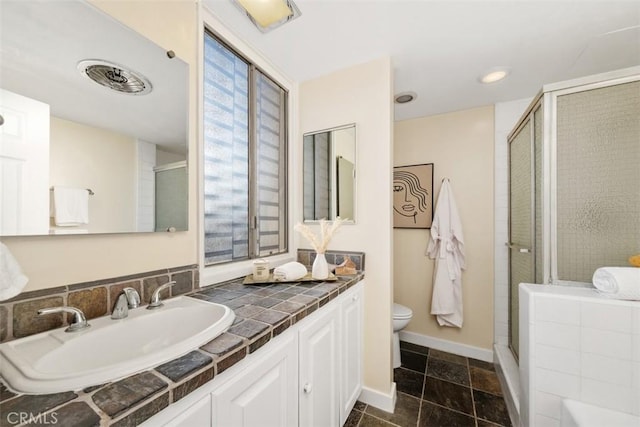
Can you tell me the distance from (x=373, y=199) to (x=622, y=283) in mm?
1164

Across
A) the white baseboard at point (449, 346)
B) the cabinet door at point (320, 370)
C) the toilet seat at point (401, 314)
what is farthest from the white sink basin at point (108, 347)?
the white baseboard at point (449, 346)

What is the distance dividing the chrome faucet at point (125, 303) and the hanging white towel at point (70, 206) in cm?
28

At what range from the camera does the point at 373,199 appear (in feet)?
5.25

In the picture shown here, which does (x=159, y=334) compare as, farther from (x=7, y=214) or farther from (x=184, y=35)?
(x=184, y=35)

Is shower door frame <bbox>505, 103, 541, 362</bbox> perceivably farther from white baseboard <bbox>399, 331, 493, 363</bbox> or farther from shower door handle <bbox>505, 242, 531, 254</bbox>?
white baseboard <bbox>399, 331, 493, 363</bbox>

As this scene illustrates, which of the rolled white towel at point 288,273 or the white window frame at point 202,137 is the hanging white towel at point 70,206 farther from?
the rolled white towel at point 288,273

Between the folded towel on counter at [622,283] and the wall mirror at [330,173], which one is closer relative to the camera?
the folded towel on counter at [622,283]

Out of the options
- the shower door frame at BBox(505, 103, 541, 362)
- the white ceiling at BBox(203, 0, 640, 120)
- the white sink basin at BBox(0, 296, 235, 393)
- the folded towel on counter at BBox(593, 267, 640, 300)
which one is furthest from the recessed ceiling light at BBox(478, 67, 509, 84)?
the white sink basin at BBox(0, 296, 235, 393)

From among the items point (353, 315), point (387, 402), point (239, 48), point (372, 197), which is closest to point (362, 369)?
point (387, 402)

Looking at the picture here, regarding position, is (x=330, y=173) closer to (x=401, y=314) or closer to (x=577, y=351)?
(x=401, y=314)

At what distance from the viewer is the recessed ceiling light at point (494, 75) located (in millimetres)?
1682

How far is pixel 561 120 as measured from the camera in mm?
1298

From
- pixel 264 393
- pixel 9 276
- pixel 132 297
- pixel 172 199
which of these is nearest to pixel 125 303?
pixel 132 297

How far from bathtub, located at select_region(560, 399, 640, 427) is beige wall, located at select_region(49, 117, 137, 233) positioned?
1964 millimetres
